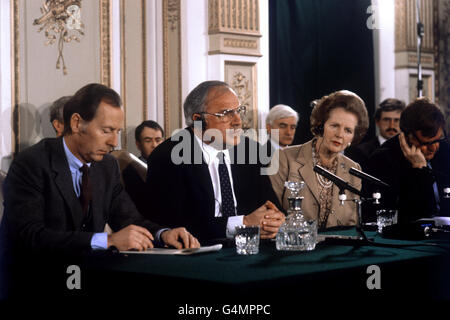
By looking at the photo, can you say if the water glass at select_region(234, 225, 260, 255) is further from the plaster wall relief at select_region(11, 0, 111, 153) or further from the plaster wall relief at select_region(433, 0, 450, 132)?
the plaster wall relief at select_region(433, 0, 450, 132)

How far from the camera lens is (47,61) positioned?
18.0 feet

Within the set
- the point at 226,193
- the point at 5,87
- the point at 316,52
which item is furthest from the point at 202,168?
the point at 316,52

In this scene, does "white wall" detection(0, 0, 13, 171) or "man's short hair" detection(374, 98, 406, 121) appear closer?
"white wall" detection(0, 0, 13, 171)

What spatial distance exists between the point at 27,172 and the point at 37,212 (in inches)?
6.3

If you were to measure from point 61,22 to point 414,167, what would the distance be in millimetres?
3181

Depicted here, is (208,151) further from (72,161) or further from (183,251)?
(183,251)

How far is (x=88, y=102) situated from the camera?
8.60 feet

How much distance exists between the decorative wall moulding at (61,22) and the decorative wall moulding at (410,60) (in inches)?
150

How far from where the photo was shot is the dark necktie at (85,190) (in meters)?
2.56

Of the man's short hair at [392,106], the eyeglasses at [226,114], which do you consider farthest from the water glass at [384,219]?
the man's short hair at [392,106]

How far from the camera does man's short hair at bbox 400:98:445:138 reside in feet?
12.4

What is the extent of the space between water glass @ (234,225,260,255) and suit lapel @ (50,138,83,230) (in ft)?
2.04

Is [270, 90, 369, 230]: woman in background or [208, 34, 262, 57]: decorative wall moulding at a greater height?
[208, 34, 262, 57]: decorative wall moulding
